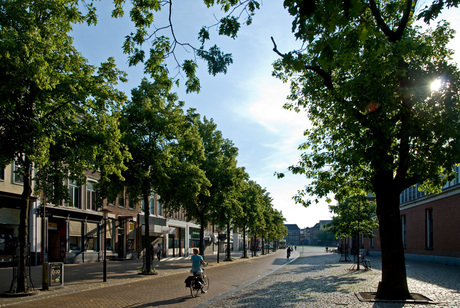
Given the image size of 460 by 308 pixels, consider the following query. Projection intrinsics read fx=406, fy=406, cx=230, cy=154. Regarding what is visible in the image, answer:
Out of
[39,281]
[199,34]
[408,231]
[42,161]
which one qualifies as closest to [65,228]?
[39,281]

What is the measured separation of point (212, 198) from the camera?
31.8 m

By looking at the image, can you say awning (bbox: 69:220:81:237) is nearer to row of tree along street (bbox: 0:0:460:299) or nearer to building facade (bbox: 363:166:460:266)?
row of tree along street (bbox: 0:0:460:299)

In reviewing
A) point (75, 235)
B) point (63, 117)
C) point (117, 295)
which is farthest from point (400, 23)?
point (75, 235)

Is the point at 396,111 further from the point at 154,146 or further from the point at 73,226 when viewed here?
the point at 73,226

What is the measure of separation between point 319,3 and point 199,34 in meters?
3.19

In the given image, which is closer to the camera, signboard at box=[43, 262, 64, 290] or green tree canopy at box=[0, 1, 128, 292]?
green tree canopy at box=[0, 1, 128, 292]

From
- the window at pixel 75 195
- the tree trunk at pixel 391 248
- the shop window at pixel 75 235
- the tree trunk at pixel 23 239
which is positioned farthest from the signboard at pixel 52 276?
the window at pixel 75 195

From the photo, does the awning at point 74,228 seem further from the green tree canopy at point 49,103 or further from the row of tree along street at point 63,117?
the green tree canopy at point 49,103

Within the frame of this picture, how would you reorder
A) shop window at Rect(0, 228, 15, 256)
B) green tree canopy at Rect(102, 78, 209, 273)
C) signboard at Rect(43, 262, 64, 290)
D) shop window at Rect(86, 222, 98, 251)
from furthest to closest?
shop window at Rect(86, 222, 98, 251) → shop window at Rect(0, 228, 15, 256) → green tree canopy at Rect(102, 78, 209, 273) → signboard at Rect(43, 262, 64, 290)

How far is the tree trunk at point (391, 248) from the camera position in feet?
42.1

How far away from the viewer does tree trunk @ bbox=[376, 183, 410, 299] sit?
12.8 metres

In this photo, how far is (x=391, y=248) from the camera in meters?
13.1

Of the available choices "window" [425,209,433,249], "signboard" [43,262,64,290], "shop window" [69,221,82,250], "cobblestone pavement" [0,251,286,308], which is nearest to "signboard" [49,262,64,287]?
"signboard" [43,262,64,290]

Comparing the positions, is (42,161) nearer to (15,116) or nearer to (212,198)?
(15,116)
